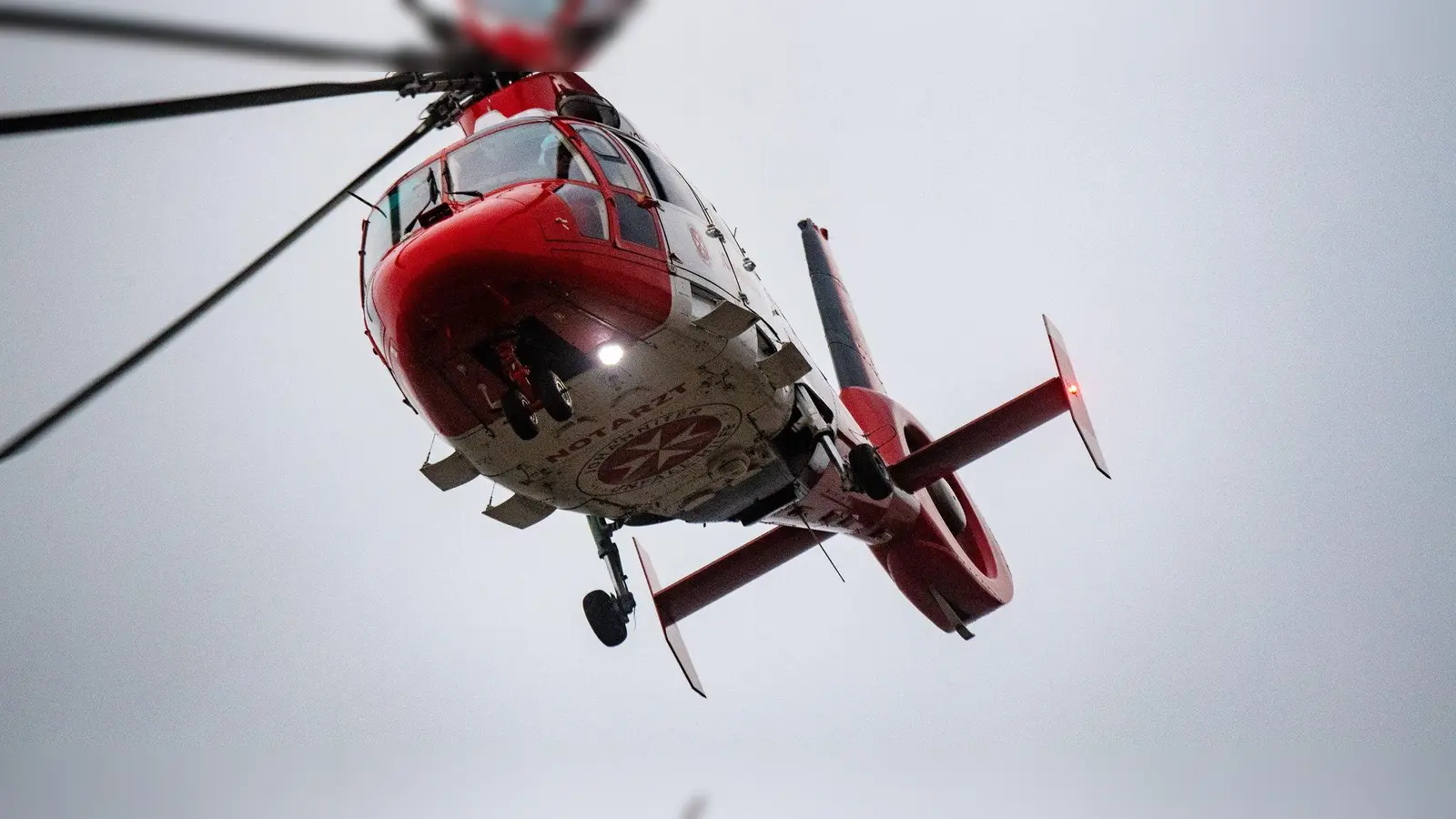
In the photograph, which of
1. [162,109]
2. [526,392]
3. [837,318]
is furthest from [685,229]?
[837,318]

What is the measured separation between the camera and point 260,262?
241 inches

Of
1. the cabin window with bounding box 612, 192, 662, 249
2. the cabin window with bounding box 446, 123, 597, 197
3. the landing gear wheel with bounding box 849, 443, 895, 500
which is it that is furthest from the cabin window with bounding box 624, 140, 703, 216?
the landing gear wheel with bounding box 849, 443, 895, 500

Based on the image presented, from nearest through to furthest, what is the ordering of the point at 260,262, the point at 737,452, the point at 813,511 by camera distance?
the point at 260,262, the point at 737,452, the point at 813,511

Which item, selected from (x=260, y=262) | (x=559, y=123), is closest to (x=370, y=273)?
(x=559, y=123)

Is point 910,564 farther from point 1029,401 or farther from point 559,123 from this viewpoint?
point 559,123

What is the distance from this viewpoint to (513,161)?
9.03 meters

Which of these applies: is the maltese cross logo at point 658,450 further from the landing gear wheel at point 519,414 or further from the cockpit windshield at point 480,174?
A: the cockpit windshield at point 480,174

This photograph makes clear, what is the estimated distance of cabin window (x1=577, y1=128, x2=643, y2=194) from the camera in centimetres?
920

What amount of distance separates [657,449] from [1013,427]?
14.4 ft

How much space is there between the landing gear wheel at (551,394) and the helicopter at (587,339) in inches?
0.6

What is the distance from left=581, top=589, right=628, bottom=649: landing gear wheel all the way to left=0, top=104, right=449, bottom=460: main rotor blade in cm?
588

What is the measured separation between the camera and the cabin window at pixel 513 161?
29.2 ft

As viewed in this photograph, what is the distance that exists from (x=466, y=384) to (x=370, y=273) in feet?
3.78

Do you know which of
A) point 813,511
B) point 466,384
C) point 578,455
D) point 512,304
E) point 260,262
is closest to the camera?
point 260,262
